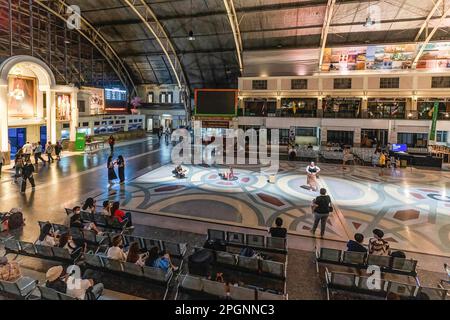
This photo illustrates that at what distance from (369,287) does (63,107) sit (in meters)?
26.7

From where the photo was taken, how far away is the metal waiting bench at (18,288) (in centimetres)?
561

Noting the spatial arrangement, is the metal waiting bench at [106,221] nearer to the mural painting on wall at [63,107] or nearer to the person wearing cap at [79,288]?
the person wearing cap at [79,288]

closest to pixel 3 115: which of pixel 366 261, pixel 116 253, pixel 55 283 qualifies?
pixel 116 253

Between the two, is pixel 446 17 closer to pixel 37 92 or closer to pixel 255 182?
pixel 255 182

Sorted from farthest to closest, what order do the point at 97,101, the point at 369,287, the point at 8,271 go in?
the point at 97,101, the point at 8,271, the point at 369,287

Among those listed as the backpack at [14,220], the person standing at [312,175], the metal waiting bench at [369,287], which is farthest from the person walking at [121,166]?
the metal waiting bench at [369,287]

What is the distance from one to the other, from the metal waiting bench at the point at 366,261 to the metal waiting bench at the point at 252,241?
1.00 meters

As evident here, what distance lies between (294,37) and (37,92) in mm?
24980

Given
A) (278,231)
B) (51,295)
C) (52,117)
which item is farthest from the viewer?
(52,117)

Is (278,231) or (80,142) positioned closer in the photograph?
(278,231)

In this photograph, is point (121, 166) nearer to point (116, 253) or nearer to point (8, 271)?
point (116, 253)

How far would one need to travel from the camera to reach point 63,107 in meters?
25.5

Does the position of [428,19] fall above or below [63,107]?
above

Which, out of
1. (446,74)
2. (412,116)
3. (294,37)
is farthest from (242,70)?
(446,74)
